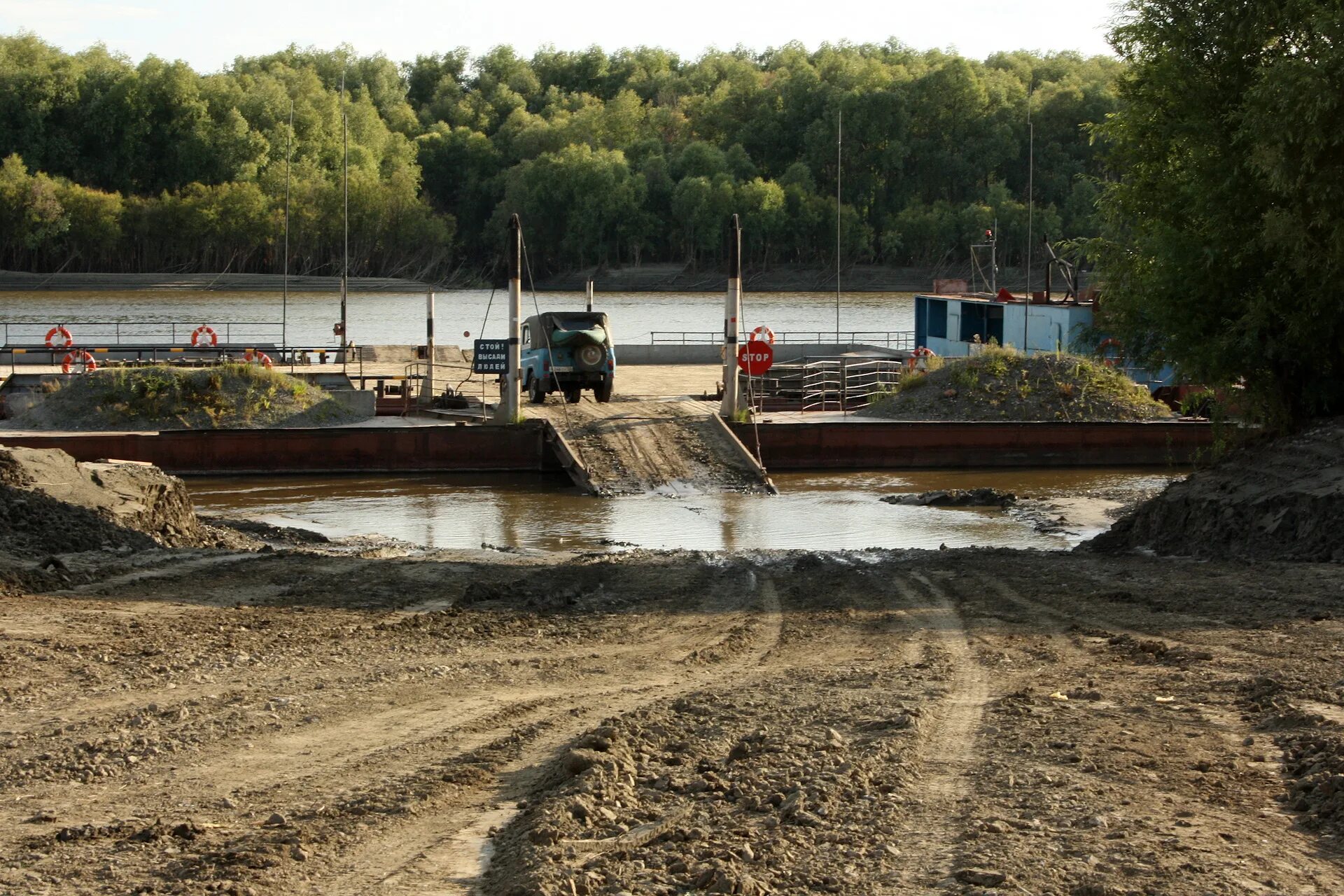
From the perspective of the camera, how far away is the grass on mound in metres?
29.2

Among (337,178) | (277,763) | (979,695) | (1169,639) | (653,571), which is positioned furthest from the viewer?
(337,178)

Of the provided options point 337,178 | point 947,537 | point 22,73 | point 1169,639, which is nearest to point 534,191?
point 337,178

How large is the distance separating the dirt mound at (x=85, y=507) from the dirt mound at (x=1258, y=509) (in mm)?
11414

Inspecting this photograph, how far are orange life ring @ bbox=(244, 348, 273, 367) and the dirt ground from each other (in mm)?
20293

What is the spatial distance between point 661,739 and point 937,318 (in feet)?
139

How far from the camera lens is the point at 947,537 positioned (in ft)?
70.9

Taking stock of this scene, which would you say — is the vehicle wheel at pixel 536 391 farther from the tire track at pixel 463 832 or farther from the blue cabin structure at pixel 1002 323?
the tire track at pixel 463 832

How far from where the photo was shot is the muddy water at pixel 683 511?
21484 millimetres

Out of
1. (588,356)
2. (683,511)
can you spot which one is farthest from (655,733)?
(588,356)

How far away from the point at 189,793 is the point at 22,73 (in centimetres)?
11849

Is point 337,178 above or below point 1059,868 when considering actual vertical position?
above

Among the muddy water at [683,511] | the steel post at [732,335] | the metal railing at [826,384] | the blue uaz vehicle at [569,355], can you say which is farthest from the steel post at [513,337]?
the metal railing at [826,384]

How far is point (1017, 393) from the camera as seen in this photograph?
31781mm

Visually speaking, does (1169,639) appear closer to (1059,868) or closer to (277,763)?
(1059,868)
